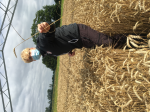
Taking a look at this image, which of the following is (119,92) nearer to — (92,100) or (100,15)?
(92,100)

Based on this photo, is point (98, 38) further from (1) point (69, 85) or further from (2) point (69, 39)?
(1) point (69, 85)

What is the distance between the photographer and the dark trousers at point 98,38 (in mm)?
1448

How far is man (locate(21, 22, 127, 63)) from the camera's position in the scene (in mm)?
1483

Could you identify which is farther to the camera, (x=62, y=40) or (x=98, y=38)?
(x=62, y=40)

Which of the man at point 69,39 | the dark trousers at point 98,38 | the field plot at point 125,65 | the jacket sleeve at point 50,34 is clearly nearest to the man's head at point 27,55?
the man at point 69,39

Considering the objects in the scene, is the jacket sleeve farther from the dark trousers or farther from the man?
the dark trousers

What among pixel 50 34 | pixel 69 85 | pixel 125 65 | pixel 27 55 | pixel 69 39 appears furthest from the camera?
pixel 69 85

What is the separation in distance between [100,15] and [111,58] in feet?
1.87

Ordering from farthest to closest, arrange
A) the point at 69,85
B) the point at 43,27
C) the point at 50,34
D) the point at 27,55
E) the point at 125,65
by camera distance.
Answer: the point at 69,85
the point at 27,55
the point at 50,34
the point at 43,27
the point at 125,65

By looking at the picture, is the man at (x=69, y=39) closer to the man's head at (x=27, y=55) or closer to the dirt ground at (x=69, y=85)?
the man's head at (x=27, y=55)

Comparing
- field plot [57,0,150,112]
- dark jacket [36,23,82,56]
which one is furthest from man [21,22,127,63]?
field plot [57,0,150,112]

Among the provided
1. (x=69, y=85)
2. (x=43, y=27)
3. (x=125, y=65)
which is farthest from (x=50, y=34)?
(x=69, y=85)

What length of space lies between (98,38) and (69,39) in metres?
0.42

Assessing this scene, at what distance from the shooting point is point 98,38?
154cm
